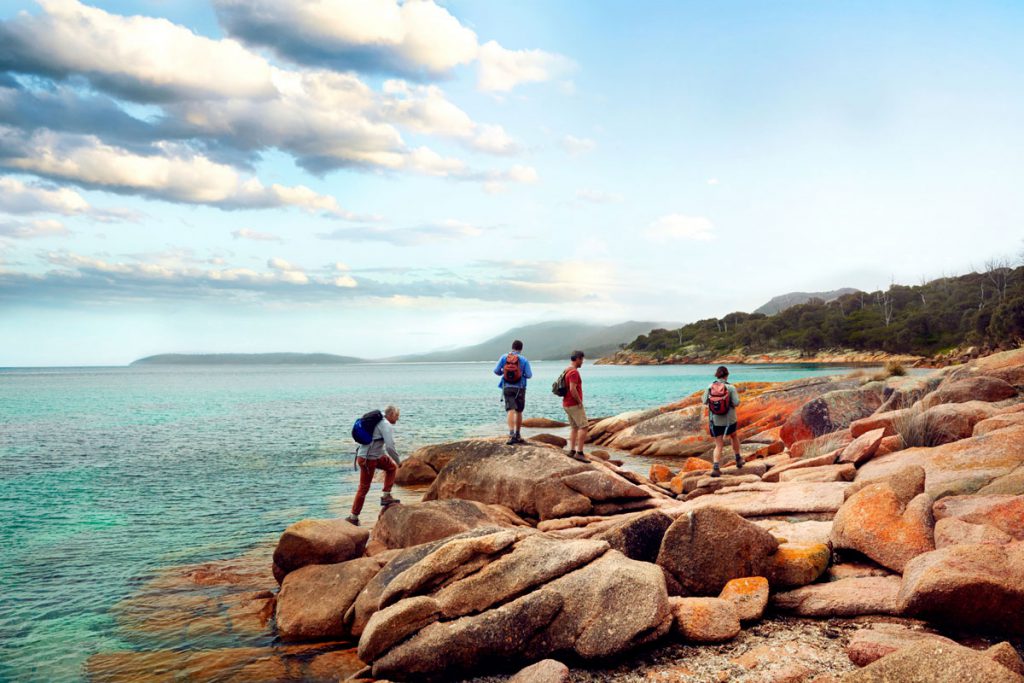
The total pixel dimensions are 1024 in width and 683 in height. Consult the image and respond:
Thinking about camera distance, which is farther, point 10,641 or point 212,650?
point 10,641

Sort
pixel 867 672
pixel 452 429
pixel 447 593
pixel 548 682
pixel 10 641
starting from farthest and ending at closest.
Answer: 1. pixel 452 429
2. pixel 10 641
3. pixel 447 593
4. pixel 548 682
5. pixel 867 672

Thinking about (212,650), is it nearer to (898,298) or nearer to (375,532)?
(375,532)

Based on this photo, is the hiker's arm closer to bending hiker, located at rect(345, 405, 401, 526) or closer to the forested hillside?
bending hiker, located at rect(345, 405, 401, 526)

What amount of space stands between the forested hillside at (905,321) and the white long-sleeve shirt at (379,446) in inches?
3322

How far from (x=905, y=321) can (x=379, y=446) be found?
149433 millimetres

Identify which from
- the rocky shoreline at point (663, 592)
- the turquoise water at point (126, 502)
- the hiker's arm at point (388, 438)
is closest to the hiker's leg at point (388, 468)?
the hiker's arm at point (388, 438)

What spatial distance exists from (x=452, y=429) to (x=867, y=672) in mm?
40359

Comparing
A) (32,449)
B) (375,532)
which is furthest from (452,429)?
(375,532)

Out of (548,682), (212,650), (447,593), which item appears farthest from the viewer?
(212,650)

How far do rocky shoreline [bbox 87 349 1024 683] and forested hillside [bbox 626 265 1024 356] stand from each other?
267ft

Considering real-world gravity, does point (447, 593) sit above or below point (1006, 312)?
below

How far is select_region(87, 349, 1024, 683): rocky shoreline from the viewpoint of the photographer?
25.7 ft

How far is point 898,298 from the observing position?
6703 inches

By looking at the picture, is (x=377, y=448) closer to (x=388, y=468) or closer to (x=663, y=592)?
(x=388, y=468)
